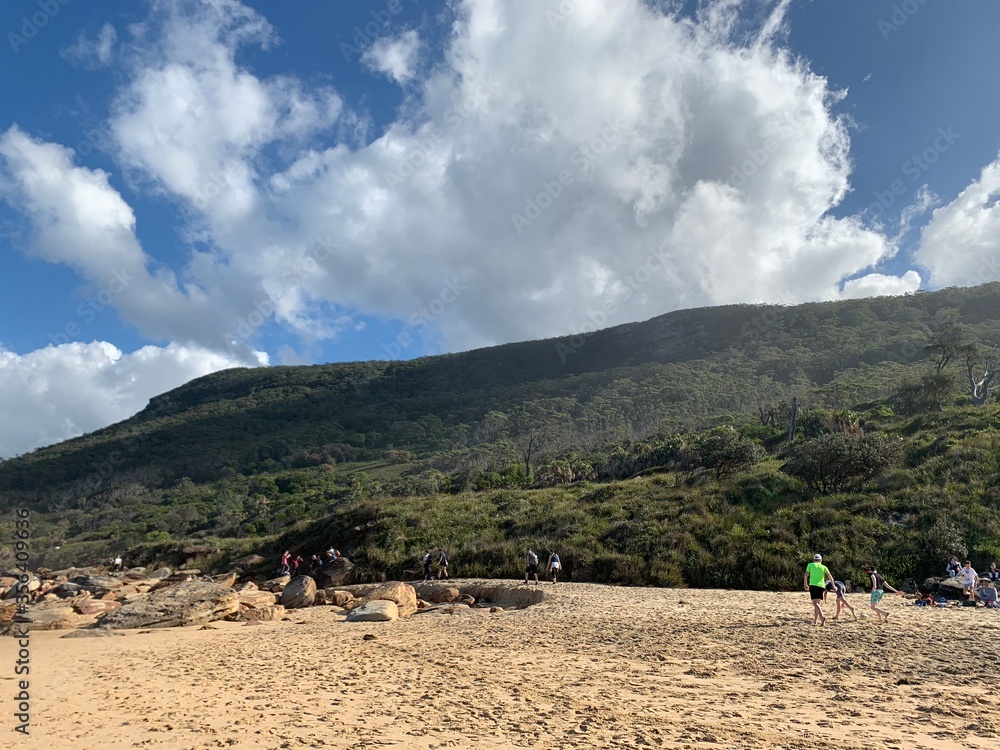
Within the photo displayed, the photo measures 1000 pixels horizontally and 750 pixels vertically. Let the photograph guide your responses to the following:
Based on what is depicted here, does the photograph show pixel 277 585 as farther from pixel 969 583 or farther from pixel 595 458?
pixel 595 458

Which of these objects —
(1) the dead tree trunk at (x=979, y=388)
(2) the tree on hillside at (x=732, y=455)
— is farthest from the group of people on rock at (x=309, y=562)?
(1) the dead tree trunk at (x=979, y=388)

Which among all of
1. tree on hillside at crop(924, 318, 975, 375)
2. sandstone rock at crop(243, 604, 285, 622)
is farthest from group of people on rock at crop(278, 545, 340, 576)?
tree on hillside at crop(924, 318, 975, 375)

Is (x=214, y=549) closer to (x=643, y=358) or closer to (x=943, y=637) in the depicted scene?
(x=943, y=637)

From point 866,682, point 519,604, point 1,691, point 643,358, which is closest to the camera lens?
point 866,682

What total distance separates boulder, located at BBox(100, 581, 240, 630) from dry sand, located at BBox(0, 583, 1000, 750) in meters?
2.13

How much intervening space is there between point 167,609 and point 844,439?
2571 centimetres

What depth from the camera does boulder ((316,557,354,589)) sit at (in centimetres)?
2417

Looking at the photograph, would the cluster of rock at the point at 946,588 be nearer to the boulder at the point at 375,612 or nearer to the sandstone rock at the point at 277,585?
the boulder at the point at 375,612

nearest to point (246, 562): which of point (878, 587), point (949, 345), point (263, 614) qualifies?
point (263, 614)

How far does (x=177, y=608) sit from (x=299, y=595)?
4013 millimetres

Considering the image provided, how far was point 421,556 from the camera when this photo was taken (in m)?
24.8

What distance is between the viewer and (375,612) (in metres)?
15.9

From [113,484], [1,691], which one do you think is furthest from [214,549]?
[113,484]

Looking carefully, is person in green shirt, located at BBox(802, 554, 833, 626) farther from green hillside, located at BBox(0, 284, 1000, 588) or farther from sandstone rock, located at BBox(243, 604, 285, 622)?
sandstone rock, located at BBox(243, 604, 285, 622)
